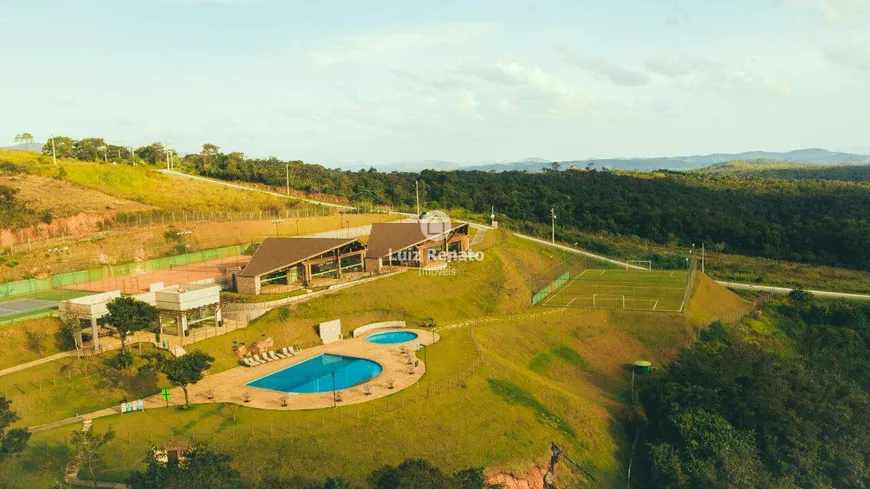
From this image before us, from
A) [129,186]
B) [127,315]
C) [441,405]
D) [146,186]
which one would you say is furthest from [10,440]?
[146,186]

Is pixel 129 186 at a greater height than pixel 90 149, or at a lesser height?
lesser

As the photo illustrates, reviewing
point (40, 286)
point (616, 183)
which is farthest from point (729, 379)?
point (616, 183)

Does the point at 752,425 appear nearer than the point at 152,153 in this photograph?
Yes

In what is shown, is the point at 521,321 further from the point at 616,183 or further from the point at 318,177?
the point at 616,183

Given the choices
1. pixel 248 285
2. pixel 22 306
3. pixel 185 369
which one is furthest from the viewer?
pixel 248 285

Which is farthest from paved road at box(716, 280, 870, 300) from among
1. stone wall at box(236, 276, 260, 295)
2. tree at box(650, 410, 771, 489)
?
stone wall at box(236, 276, 260, 295)

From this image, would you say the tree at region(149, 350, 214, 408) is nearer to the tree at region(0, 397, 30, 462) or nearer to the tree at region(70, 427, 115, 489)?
the tree at region(70, 427, 115, 489)

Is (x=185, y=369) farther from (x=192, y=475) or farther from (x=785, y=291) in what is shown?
(x=785, y=291)
